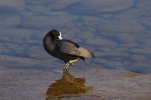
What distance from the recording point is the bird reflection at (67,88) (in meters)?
4.84

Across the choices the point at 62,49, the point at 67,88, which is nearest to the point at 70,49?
the point at 62,49

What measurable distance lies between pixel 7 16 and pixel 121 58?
17.5ft

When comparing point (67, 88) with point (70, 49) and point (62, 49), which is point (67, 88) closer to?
point (62, 49)

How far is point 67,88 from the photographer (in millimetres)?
5270

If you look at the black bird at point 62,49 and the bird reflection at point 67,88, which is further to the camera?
the black bird at point 62,49

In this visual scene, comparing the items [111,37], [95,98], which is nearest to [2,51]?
[111,37]

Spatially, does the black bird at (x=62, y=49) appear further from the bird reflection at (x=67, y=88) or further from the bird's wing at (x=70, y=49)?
the bird reflection at (x=67, y=88)

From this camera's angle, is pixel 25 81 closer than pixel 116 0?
Yes

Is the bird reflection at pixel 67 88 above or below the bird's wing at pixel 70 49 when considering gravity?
below

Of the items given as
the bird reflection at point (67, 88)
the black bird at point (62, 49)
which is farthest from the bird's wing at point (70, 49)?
the bird reflection at point (67, 88)

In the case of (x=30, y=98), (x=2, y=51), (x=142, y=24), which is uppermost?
(x=142, y=24)

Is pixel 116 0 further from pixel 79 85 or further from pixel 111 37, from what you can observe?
pixel 79 85

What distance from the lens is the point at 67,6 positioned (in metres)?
11.5

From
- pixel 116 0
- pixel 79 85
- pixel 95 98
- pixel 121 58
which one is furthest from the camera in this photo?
pixel 116 0
